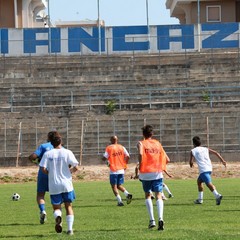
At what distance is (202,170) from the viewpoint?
26922 mm

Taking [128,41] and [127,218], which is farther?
[128,41]

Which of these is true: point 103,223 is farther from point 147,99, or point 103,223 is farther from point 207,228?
point 147,99

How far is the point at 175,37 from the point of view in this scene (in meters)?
66.6

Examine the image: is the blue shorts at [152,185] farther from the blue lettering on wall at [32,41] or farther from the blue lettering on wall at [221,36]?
the blue lettering on wall at [32,41]

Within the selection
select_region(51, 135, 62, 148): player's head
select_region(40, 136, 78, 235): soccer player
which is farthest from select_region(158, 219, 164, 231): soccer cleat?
select_region(51, 135, 62, 148): player's head

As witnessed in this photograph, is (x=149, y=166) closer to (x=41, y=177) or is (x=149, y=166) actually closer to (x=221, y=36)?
(x=41, y=177)

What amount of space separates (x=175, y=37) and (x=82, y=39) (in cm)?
562

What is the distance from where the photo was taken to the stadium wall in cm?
6619

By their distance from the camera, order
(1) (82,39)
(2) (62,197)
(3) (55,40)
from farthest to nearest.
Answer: (3) (55,40)
(1) (82,39)
(2) (62,197)

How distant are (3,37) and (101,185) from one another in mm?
30061

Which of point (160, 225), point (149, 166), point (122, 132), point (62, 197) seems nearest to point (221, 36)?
point (122, 132)

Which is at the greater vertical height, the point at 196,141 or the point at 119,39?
the point at 119,39

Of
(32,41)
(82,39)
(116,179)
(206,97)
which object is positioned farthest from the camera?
(32,41)

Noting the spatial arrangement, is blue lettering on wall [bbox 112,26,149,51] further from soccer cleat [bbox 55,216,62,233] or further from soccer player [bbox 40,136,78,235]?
soccer cleat [bbox 55,216,62,233]
